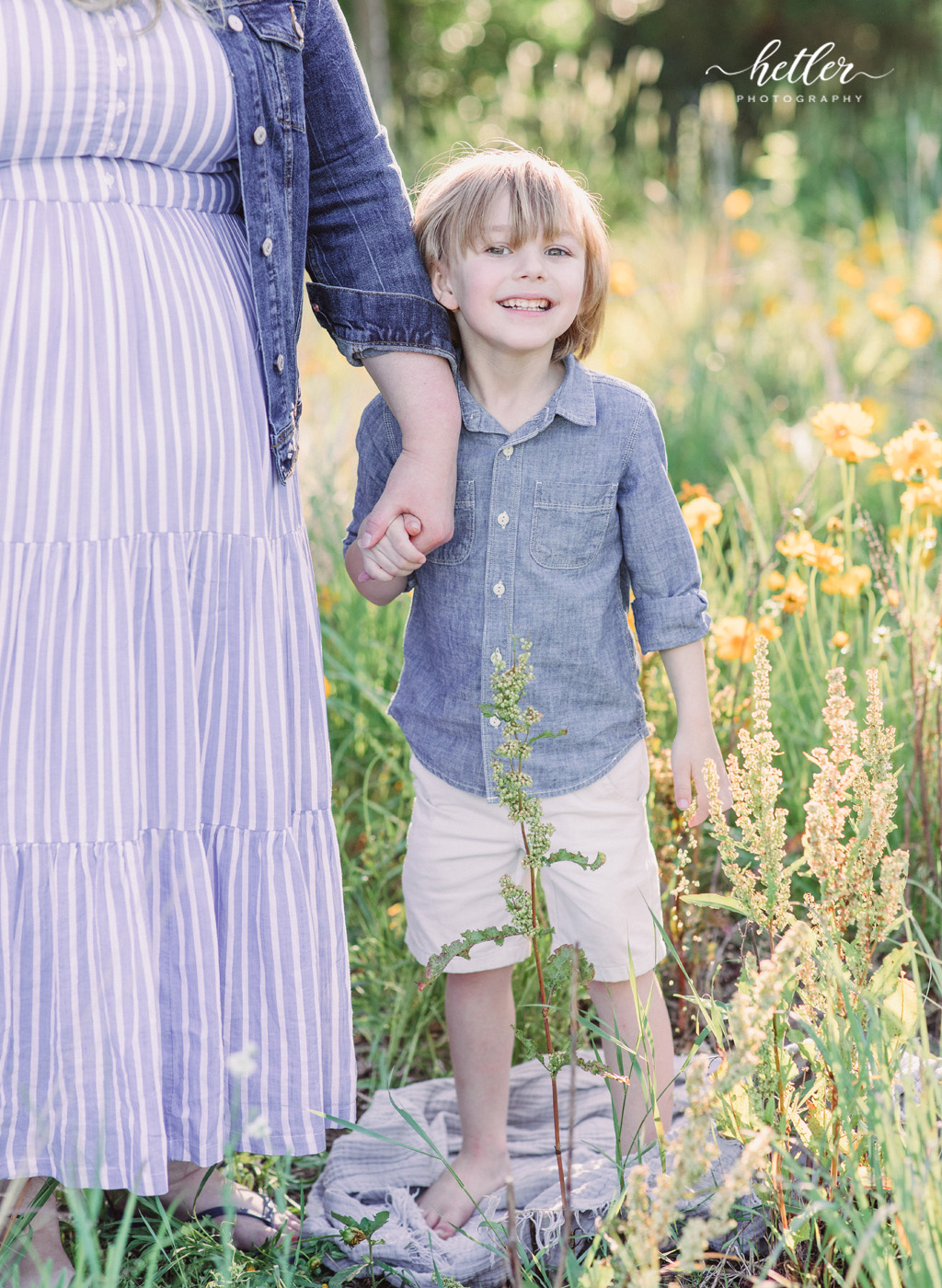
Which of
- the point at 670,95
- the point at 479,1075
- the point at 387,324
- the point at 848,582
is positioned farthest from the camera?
the point at 670,95

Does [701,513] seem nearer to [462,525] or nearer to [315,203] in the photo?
[462,525]

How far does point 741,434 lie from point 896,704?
135 cm

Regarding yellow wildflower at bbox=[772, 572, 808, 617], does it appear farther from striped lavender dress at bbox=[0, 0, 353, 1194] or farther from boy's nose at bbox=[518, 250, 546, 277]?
striped lavender dress at bbox=[0, 0, 353, 1194]

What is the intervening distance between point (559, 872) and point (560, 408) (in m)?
0.59

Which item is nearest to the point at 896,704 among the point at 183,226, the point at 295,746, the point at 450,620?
the point at 450,620

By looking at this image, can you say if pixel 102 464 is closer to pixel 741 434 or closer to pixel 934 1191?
pixel 934 1191

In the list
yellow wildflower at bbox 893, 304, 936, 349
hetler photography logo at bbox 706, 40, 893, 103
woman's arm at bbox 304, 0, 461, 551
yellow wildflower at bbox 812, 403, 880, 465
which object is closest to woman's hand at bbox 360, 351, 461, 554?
woman's arm at bbox 304, 0, 461, 551

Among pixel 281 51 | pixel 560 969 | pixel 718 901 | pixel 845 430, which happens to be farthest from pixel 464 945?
pixel 845 430

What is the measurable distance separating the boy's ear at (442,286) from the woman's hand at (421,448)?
0.09 meters

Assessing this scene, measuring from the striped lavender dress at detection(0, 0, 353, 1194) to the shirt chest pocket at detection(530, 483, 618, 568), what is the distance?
310 mm

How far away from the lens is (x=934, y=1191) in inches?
38.4

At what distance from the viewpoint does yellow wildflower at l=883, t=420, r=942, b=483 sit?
6.17 ft

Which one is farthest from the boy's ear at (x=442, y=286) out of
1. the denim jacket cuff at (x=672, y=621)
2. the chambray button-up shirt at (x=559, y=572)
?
the denim jacket cuff at (x=672, y=621)

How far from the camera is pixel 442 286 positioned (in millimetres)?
1505
